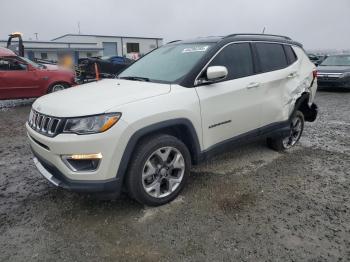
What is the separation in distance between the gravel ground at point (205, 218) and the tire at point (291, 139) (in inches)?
15.3

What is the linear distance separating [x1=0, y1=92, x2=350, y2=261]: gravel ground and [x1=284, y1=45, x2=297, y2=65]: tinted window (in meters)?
1.53

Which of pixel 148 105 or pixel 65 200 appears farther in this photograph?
pixel 65 200

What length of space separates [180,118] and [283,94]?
2.05 m

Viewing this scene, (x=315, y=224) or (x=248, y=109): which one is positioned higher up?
(x=248, y=109)

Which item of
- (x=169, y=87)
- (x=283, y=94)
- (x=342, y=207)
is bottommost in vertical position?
(x=342, y=207)

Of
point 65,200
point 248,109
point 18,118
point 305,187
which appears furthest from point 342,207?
point 18,118

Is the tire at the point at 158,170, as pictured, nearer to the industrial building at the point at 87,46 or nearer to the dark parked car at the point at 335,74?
the dark parked car at the point at 335,74

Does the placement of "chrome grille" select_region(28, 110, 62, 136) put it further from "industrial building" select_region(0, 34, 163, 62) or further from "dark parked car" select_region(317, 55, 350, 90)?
"industrial building" select_region(0, 34, 163, 62)

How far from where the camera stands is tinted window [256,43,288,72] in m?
4.26

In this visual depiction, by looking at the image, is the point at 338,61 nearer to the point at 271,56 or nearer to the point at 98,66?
the point at 271,56

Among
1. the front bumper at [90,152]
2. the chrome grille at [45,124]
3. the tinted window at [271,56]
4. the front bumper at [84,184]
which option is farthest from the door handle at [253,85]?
the chrome grille at [45,124]

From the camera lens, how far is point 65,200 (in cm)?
353

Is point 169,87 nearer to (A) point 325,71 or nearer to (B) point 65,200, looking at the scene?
(B) point 65,200

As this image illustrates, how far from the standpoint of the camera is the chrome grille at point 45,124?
9.41 feet
